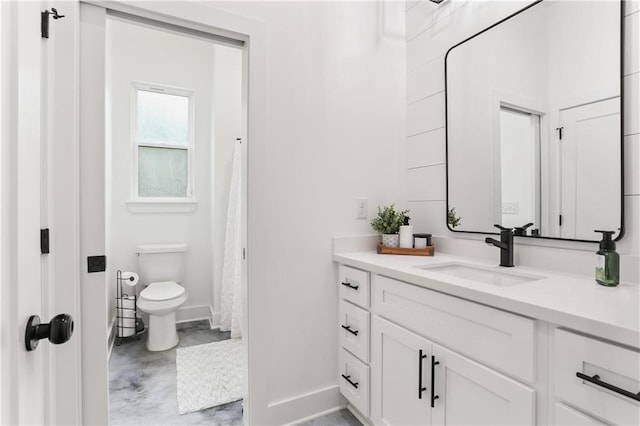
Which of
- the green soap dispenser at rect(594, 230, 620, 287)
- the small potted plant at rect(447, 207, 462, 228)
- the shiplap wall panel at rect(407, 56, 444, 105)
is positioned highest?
the shiplap wall panel at rect(407, 56, 444, 105)

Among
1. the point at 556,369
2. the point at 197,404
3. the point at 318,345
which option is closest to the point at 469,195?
the point at 556,369

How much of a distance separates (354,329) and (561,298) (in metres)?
0.96

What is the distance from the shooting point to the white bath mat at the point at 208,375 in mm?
1913

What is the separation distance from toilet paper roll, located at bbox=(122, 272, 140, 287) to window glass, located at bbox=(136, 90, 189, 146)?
1221 millimetres

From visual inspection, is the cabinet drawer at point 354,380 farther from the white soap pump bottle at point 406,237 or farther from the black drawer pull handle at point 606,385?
the black drawer pull handle at point 606,385

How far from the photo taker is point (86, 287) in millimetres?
1302

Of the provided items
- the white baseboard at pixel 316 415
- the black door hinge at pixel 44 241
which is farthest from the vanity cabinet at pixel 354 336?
the black door hinge at pixel 44 241

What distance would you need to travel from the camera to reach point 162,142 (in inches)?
125

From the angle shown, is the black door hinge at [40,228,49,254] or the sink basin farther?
the sink basin

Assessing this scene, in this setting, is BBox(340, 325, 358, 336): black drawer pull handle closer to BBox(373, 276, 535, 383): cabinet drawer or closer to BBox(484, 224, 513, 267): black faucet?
BBox(373, 276, 535, 383): cabinet drawer

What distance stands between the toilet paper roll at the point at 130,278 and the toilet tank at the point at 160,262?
90mm

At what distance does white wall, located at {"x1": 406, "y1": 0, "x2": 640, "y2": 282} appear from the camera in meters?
1.12

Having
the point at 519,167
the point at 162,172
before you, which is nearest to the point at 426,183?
the point at 519,167

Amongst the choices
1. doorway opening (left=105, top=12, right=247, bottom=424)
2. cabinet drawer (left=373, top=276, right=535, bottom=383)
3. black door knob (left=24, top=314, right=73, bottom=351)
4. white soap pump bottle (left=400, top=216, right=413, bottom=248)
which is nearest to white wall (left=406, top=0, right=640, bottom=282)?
white soap pump bottle (left=400, top=216, right=413, bottom=248)
